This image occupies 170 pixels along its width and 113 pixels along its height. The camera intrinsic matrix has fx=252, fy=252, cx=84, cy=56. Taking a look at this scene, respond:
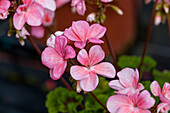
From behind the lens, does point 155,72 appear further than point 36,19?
Yes

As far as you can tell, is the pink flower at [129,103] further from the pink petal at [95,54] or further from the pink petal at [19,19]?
the pink petal at [19,19]

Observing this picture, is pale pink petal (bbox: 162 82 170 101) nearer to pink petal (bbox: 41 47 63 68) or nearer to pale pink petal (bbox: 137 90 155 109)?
pale pink petal (bbox: 137 90 155 109)

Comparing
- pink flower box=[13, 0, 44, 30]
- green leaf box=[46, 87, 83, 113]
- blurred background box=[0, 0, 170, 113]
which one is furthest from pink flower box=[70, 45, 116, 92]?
blurred background box=[0, 0, 170, 113]

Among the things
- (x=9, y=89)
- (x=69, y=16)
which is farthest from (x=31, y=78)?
(x=69, y=16)

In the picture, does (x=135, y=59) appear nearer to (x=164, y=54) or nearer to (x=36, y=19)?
(x=36, y=19)

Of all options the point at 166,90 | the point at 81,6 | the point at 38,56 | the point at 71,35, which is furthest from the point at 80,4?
the point at 38,56

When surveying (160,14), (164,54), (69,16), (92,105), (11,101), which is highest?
(160,14)
